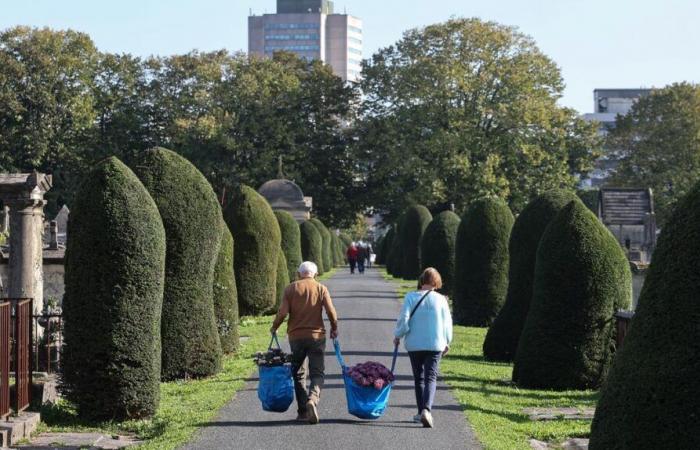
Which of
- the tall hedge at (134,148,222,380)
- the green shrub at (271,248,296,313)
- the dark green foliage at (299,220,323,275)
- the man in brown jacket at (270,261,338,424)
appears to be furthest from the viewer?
the dark green foliage at (299,220,323,275)

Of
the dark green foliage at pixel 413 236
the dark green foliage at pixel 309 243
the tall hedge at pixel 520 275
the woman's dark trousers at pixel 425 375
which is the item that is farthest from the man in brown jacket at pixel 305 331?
the dark green foliage at pixel 309 243

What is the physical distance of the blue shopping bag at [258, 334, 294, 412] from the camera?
502 inches

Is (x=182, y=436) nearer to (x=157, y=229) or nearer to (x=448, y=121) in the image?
(x=157, y=229)

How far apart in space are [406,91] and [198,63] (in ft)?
60.2

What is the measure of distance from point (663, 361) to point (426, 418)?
5.78m

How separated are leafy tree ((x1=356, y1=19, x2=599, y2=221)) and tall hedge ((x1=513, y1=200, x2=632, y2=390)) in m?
41.9

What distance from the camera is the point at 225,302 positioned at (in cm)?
1989

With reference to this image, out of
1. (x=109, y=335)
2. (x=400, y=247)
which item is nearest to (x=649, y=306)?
(x=109, y=335)

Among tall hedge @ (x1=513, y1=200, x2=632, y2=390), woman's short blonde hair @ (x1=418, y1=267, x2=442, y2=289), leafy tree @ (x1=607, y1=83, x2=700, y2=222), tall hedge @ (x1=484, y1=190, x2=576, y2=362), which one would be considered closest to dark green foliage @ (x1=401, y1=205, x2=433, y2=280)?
leafy tree @ (x1=607, y1=83, x2=700, y2=222)

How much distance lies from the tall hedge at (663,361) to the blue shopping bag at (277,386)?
6.01m

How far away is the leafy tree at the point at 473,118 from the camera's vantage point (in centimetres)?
5919

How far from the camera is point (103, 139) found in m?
71.2

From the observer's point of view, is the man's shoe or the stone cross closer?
the man's shoe

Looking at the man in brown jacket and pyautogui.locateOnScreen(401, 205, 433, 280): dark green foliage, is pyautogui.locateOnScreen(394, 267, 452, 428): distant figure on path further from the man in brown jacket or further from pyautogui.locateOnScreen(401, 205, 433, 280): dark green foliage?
pyautogui.locateOnScreen(401, 205, 433, 280): dark green foliage
